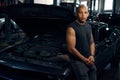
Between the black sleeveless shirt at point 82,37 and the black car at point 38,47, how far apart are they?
35cm

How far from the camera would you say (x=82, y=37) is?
13.8 ft

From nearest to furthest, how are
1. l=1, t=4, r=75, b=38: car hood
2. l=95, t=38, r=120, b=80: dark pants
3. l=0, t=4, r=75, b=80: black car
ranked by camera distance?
1. l=0, t=4, r=75, b=80: black car
2. l=1, t=4, r=75, b=38: car hood
3. l=95, t=38, r=120, b=80: dark pants

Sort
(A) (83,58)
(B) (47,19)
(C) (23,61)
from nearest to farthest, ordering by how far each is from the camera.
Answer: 1. (A) (83,58)
2. (C) (23,61)
3. (B) (47,19)

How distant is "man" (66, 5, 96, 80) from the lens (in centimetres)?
411

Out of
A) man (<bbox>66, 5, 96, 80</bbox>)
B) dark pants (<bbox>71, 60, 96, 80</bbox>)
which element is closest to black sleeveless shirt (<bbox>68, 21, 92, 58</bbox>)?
man (<bbox>66, 5, 96, 80</bbox>)

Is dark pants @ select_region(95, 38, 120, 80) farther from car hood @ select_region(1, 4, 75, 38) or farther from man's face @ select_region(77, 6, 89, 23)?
man's face @ select_region(77, 6, 89, 23)

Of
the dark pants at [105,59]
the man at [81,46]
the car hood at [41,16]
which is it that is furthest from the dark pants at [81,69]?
the dark pants at [105,59]

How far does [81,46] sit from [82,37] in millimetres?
134

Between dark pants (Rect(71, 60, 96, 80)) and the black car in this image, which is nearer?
dark pants (Rect(71, 60, 96, 80))

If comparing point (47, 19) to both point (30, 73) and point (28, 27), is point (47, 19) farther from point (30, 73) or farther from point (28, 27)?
point (30, 73)

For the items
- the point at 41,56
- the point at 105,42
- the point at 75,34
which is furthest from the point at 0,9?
the point at 105,42

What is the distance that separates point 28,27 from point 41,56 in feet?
3.27

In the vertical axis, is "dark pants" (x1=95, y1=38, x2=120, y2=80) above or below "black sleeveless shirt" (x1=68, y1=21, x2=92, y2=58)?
below

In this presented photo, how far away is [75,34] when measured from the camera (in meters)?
4.16
